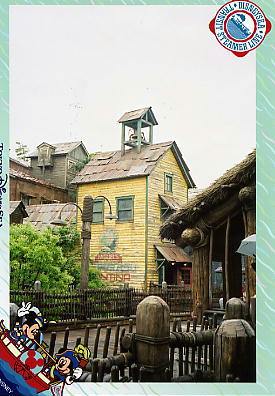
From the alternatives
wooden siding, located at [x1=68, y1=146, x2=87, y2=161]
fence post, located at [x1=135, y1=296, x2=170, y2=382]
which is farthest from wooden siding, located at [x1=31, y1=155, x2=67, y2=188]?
fence post, located at [x1=135, y1=296, x2=170, y2=382]

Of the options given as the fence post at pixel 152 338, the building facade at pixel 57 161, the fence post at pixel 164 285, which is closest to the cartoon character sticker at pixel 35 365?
the fence post at pixel 152 338

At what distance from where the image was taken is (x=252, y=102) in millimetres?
4438

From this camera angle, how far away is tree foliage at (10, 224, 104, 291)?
8312 mm

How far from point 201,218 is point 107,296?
3.72 m

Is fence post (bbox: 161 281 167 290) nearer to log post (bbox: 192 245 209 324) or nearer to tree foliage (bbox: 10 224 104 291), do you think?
tree foliage (bbox: 10 224 104 291)

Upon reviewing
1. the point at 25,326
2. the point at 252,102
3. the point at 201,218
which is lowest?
the point at 25,326

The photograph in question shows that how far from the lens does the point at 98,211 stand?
774 centimetres

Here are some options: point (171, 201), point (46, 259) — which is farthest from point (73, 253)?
point (171, 201)

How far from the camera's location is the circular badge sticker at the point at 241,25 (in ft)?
13.8

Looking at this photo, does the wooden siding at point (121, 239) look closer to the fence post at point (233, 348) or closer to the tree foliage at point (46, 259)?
the tree foliage at point (46, 259)


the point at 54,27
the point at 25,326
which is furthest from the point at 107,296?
the point at 54,27

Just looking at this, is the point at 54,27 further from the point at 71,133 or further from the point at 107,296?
the point at 107,296

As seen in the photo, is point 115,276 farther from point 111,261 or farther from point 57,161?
point 57,161

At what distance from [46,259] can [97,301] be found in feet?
4.75
